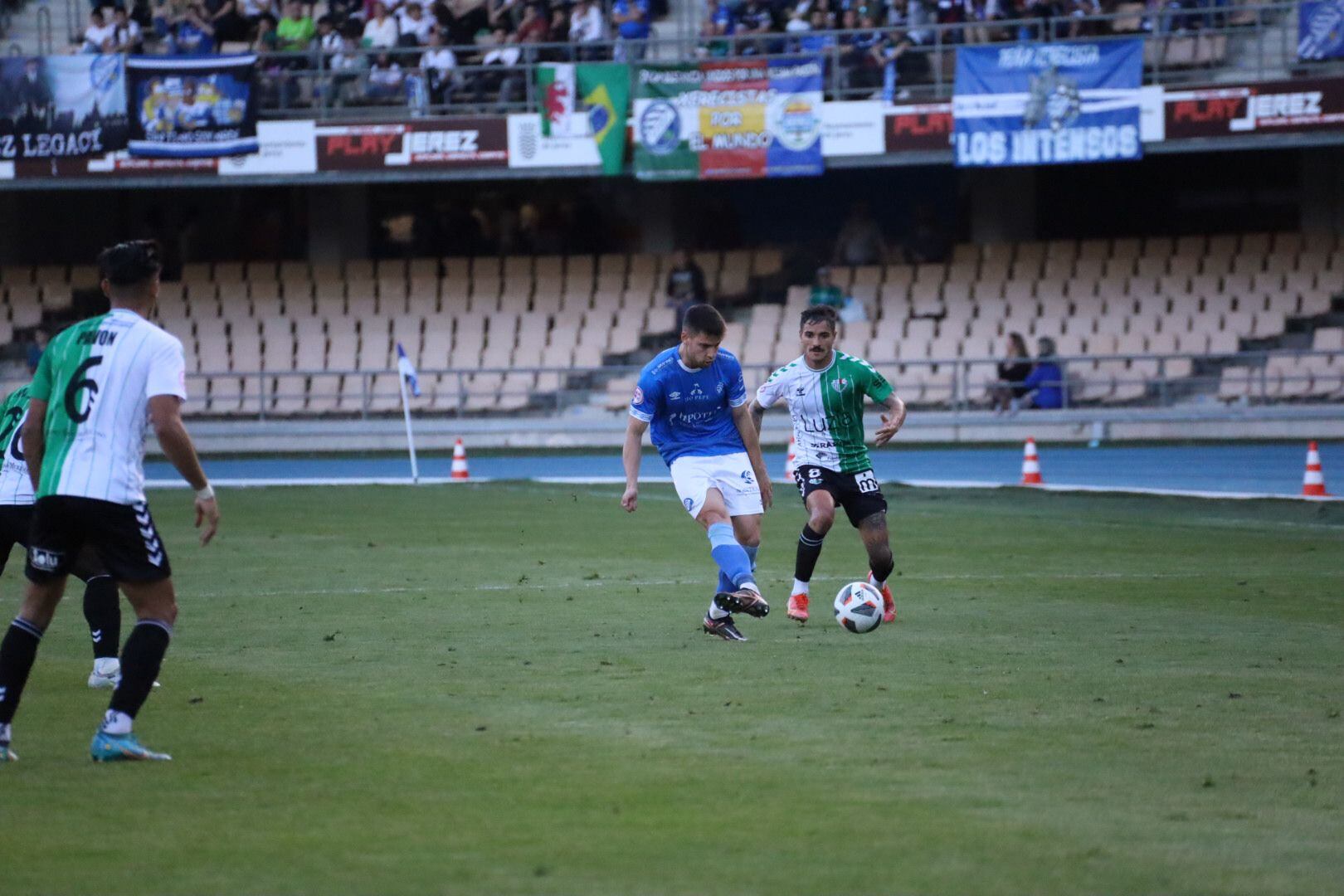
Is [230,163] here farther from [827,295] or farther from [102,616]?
[102,616]

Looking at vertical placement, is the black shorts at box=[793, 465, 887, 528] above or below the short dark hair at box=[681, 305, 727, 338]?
below

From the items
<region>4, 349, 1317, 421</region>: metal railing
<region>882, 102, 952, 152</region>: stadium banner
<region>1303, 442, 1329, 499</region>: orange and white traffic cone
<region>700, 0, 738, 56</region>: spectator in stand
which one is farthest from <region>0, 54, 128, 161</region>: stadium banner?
<region>1303, 442, 1329, 499</region>: orange and white traffic cone

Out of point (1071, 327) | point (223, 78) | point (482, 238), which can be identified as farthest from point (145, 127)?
point (1071, 327)

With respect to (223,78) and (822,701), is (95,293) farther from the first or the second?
(822,701)

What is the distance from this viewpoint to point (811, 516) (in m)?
11.8

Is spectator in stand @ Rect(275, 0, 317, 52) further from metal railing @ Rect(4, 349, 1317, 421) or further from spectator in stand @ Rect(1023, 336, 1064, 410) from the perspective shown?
spectator in stand @ Rect(1023, 336, 1064, 410)

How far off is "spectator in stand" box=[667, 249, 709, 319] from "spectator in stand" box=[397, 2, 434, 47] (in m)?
6.29

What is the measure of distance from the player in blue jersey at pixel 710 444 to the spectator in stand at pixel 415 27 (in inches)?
940

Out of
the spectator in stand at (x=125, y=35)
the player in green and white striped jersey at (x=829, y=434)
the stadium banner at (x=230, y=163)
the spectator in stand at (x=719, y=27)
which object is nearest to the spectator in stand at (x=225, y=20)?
the spectator in stand at (x=125, y=35)

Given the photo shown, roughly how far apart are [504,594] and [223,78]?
20.2m

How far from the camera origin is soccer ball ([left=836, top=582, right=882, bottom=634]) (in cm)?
1093

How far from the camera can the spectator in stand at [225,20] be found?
34.5m

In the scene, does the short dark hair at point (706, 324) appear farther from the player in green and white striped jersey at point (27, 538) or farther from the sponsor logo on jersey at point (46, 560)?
the sponsor logo on jersey at point (46, 560)

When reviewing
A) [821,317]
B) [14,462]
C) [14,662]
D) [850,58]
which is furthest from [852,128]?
[14,662]
